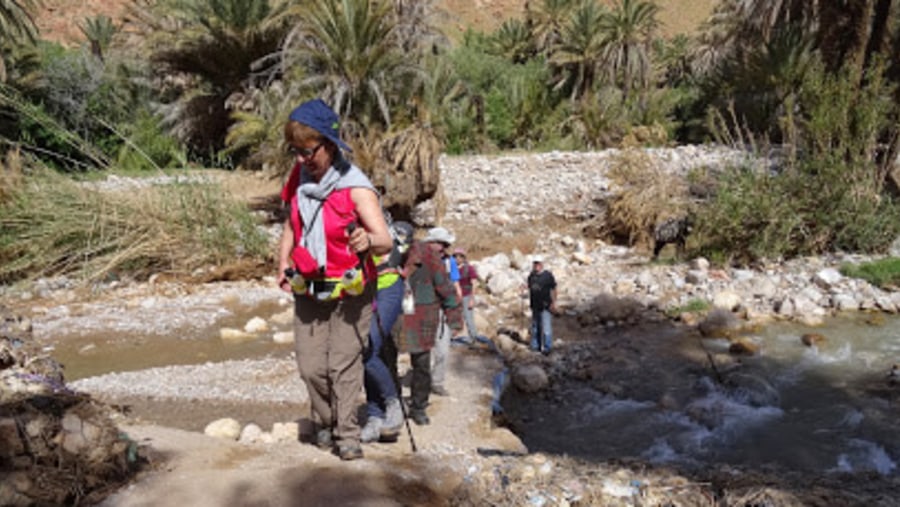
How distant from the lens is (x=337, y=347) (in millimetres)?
3670

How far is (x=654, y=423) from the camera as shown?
591cm

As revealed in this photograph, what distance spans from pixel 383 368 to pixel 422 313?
0.61 metres

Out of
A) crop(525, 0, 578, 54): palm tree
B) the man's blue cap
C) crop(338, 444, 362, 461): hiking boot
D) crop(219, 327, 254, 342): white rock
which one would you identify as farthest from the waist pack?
crop(525, 0, 578, 54): palm tree

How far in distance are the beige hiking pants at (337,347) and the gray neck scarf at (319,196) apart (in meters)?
0.30

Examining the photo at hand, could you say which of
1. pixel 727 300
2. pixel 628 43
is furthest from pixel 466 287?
pixel 628 43

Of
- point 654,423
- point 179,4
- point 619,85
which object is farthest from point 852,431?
point 619,85

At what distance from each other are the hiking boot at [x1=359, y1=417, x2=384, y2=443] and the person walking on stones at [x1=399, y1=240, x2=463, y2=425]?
1.67 ft

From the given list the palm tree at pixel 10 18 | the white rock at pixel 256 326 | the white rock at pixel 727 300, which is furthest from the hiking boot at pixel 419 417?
the palm tree at pixel 10 18

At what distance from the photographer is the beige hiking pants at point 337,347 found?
3670 millimetres

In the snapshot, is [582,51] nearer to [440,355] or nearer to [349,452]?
[440,355]

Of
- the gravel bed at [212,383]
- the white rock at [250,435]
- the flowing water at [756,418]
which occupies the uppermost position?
the white rock at [250,435]

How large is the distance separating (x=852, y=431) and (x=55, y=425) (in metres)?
5.55

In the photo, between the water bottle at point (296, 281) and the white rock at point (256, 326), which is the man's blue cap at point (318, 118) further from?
the white rock at point (256, 326)

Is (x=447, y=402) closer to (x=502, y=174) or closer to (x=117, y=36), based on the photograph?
(x=502, y=174)
